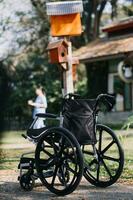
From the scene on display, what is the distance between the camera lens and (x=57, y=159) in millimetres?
6676

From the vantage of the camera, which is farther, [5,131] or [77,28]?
[77,28]

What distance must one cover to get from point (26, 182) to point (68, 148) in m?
0.90

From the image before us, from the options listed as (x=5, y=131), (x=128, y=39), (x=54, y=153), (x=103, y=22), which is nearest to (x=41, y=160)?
(x=54, y=153)

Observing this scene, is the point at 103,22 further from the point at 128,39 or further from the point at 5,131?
the point at 5,131

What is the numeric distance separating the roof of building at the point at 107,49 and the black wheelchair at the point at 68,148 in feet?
60.6

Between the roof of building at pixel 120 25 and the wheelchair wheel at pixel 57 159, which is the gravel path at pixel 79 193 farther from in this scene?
the roof of building at pixel 120 25

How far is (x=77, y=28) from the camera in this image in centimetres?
1076

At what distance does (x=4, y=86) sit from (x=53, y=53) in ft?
24.5

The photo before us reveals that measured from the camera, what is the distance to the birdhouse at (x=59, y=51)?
1078 cm

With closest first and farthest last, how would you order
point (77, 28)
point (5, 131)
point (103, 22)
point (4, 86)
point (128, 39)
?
point (4, 86)
point (5, 131)
point (77, 28)
point (128, 39)
point (103, 22)

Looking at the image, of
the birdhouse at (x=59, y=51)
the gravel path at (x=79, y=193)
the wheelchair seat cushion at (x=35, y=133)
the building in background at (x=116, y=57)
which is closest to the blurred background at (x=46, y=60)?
the building in background at (x=116, y=57)

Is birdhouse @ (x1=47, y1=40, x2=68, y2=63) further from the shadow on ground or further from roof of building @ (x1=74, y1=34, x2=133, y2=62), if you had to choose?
roof of building @ (x1=74, y1=34, x2=133, y2=62)

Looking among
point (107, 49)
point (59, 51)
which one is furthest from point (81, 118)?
point (107, 49)

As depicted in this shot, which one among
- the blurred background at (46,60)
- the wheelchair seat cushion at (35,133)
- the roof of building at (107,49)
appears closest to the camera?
the wheelchair seat cushion at (35,133)
